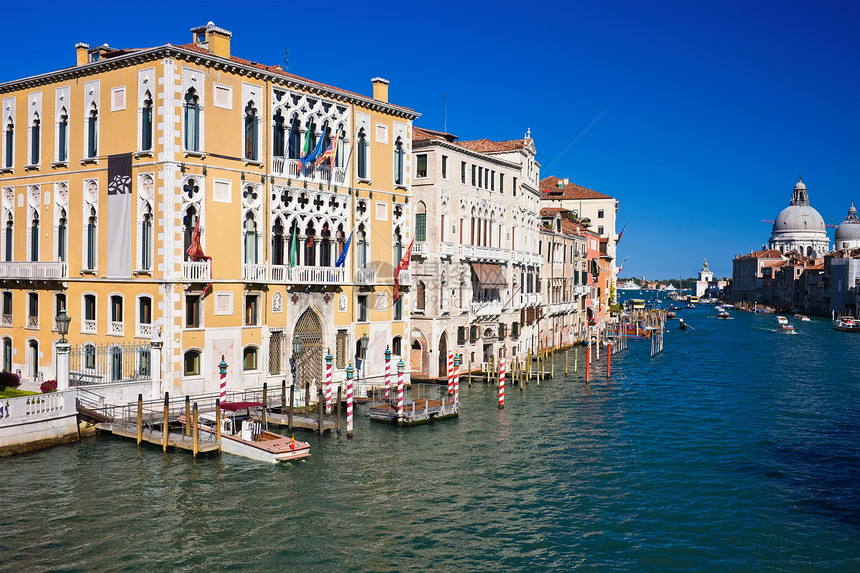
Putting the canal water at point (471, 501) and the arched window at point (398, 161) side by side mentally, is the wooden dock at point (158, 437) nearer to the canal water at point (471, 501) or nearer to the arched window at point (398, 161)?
the canal water at point (471, 501)

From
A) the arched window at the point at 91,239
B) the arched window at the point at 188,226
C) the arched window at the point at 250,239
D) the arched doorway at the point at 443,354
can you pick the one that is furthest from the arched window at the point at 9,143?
the arched doorway at the point at 443,354

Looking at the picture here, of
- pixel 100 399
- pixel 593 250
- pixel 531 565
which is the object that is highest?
pixel 593 250

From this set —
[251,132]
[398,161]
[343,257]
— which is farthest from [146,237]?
[398,161]

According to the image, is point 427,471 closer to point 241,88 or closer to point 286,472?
point 286,472

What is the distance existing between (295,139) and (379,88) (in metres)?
6.00

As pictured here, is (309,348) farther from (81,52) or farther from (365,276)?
(81,52)

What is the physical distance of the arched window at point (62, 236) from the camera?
28906 mm

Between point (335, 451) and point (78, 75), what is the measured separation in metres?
16.0

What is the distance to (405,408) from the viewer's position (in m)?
28.1

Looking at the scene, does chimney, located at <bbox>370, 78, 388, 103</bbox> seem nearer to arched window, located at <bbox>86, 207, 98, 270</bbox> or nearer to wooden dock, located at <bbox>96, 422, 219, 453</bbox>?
arched window, located at <bbox>86, 207, 98, 270</bbox>

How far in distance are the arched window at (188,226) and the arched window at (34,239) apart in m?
7.69

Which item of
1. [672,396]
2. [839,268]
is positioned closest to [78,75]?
[672,396]

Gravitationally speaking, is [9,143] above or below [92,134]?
above

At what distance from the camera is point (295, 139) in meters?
29.8
